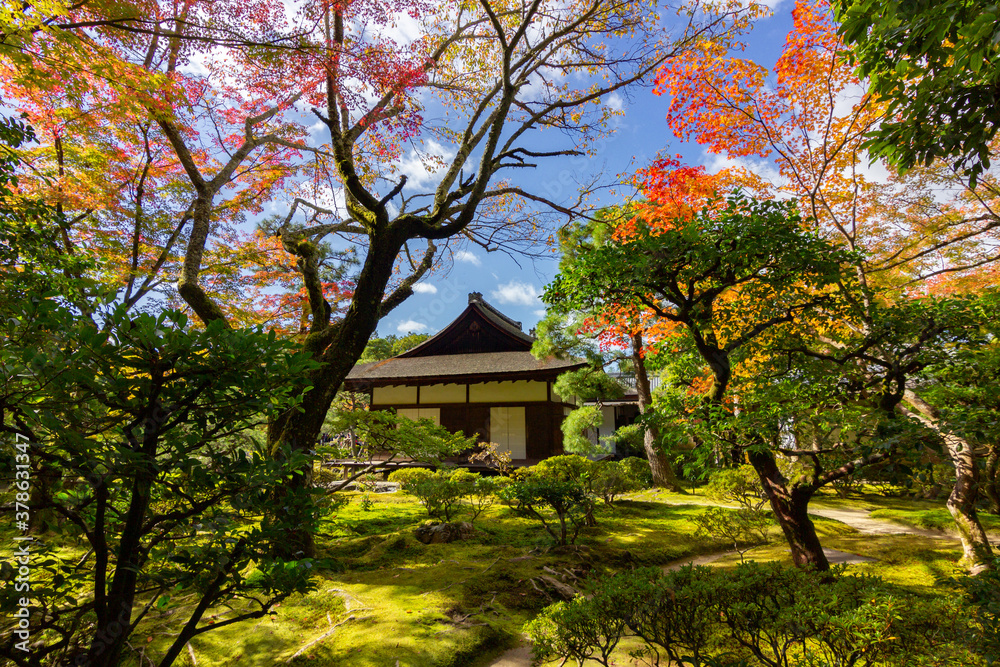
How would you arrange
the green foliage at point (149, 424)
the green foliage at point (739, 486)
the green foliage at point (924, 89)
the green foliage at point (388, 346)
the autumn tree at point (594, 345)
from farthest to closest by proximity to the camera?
1. the green foliage at point (388, 346)
2. the autumn tree at point (594, 345)
3. the green foliage at point (739, 486)
4. the green foliage at point (924, 89)
5. the green foliage at point (149, 424)

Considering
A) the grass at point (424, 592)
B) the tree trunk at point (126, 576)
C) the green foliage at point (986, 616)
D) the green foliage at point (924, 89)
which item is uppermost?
the green foliage at point (924, 89)

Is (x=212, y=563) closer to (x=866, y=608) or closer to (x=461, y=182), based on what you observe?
(x=866, y=608)

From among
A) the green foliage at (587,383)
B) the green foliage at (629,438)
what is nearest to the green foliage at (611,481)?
the green foliage at (629,438)

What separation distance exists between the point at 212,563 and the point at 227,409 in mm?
586

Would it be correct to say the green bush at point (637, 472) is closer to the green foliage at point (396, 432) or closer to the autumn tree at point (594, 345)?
the autumn tree at point (594, 345)

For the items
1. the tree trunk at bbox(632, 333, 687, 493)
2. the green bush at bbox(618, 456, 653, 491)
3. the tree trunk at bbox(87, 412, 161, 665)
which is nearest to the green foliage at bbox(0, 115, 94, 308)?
the tree trunk at bbox(87, 412, 161, 665)

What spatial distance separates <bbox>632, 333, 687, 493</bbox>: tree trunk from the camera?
36.6ft

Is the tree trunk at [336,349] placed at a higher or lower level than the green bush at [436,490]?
higher

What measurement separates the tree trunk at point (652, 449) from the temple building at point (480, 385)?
2.71m

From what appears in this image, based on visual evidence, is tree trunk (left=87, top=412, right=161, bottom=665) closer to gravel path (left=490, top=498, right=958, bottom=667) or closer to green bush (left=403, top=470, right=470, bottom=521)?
gravel path (left=490, top=498, right=958, bottom=667)

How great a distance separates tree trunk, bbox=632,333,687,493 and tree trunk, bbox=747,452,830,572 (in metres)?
6.68

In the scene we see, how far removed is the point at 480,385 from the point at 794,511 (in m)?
11.8

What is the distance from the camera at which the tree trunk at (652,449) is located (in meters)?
11.1

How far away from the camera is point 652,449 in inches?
447
